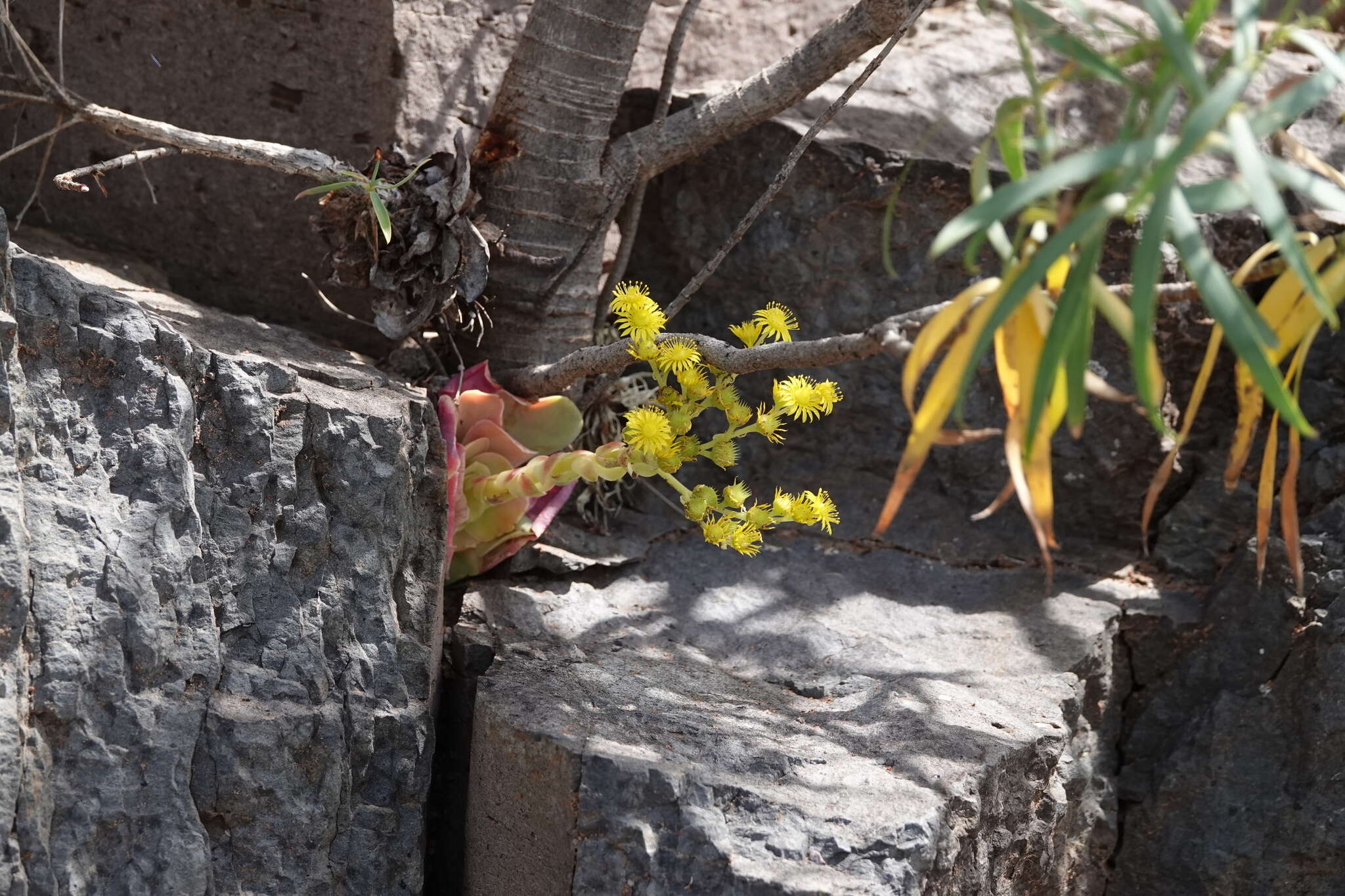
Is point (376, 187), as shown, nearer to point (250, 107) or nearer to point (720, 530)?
point (250, 107)

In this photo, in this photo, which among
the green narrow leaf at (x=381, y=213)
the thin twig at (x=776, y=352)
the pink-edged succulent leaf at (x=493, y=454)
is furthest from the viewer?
the pink-edged succulent leaf at (x=493, y=454)

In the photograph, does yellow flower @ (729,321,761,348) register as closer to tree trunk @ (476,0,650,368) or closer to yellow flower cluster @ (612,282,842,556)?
yellow flower cluster @ (612,282,842,556)

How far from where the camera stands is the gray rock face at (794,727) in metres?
1.54

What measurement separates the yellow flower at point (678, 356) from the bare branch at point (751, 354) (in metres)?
0.02

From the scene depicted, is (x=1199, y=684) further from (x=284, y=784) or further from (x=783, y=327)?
(x=284, y=784)

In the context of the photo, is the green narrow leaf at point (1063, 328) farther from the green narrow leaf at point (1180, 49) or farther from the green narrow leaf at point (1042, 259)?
the green narrow leaf at point (1180, 49)

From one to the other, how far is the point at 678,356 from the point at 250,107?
3.76ft

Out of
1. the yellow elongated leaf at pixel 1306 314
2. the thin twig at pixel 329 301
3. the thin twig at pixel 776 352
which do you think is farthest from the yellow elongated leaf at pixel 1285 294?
the thin twig at pixel 329 301

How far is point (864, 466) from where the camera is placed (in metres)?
2.63

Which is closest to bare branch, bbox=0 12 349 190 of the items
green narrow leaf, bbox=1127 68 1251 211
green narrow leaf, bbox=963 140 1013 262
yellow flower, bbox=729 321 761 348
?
yellow flower, bbox=729 321 761 348

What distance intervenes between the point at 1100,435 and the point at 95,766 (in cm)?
199

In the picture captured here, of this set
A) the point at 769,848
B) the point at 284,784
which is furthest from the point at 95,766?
the point at 769,848

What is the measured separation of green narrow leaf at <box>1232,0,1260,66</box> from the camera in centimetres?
96

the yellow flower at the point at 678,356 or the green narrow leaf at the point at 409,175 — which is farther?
the green narrow leaf at the point at 409,175
